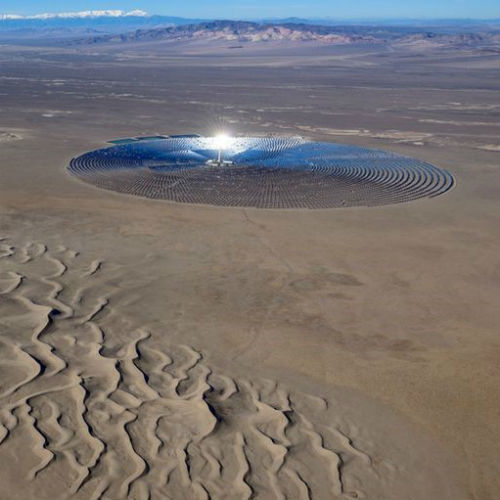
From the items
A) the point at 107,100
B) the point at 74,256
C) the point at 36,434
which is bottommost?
the point at 107,100

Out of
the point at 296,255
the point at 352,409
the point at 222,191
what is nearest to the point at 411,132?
the point at 222,191

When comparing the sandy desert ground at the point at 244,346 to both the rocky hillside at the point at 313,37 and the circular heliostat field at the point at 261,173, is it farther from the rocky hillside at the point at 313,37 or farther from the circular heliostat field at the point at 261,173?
the rocky hillside at the point at 313,37

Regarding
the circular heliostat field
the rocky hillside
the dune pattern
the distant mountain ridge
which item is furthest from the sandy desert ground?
the distant mountain ridge

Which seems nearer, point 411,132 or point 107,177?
point 107,177

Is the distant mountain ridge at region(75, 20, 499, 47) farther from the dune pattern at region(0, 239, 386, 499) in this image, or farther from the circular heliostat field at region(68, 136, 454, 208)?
the dune pattern at region(0, 239, 386, 499)

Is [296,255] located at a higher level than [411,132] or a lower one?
higher

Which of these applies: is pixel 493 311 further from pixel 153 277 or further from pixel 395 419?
pixel 153 277

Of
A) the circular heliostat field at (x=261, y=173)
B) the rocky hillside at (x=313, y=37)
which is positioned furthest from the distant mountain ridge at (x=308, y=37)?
the circular heliostat field at (x=261, y=173)
